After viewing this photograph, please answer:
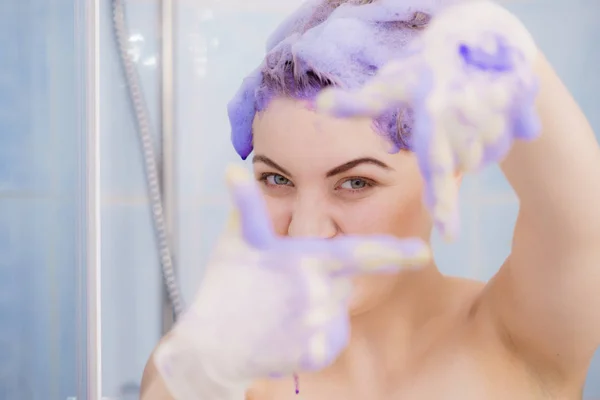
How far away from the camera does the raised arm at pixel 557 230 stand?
438mm

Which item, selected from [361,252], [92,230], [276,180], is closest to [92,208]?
[92,230]

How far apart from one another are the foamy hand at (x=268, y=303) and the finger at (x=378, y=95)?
3.8 inches

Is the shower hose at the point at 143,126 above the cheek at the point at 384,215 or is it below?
above

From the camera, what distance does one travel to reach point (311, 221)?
0.50m

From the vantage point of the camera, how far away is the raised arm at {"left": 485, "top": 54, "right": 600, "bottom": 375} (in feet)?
1.44

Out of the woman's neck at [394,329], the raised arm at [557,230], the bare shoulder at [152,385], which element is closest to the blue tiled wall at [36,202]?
the bare shoulder at [152,385]

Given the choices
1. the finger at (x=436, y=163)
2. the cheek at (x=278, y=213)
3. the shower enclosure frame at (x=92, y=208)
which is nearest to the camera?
the finger at (x=436, y=163)

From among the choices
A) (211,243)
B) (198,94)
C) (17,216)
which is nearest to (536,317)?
(211,243)

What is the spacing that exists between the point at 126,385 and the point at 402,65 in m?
0.49

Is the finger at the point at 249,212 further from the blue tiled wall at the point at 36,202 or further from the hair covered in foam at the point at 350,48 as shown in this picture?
the blue tiled wall at the point at 36,202

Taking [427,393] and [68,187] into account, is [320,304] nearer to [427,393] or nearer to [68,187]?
[427,393]

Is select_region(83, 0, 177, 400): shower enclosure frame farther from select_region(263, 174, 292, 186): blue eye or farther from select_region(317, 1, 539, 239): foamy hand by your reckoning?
select_region(317, 1, 539, 239): foamy hand

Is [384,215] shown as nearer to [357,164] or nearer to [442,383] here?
[357,164]

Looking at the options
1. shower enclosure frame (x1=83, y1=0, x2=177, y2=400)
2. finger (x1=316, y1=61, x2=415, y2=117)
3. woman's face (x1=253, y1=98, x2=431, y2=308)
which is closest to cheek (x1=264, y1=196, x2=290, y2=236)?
woman's face (x1=253, y1=98, x2=431, y2=308)
